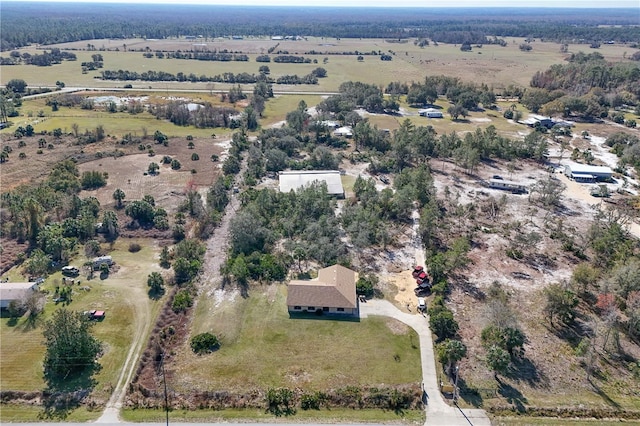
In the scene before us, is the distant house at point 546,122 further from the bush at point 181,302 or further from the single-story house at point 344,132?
the bush at point 181,302

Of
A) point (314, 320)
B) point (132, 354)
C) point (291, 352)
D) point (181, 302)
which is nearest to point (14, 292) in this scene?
point (132, 354)

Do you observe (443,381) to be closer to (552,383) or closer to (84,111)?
(552,383)

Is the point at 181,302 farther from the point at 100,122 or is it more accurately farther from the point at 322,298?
the point at 100,122

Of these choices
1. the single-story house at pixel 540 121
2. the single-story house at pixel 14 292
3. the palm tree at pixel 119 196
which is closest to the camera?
the single-story house at pixel 14 292

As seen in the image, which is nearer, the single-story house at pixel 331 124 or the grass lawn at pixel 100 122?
the grass lawn at pixel 100 122

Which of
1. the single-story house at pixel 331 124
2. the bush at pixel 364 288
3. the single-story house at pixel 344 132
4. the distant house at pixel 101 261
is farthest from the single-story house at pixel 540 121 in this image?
the distant house at pixel 101 261

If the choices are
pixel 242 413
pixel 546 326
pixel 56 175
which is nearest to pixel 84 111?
pixel 56 175
